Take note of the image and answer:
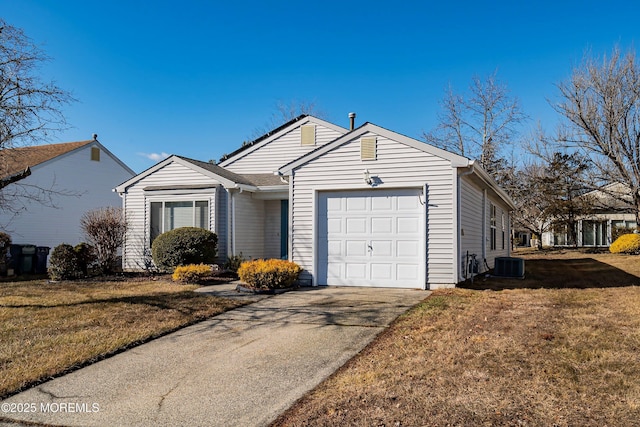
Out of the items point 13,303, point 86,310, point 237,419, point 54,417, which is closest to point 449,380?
point 237,419

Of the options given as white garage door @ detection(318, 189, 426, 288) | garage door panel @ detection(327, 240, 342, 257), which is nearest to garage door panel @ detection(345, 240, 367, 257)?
white garage door @ detection(318, 189, 426, 288)

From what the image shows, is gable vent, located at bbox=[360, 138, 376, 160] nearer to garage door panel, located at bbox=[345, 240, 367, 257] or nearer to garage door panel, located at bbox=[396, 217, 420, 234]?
garage door panel, located at bbox=[396, 217, 420, 234]

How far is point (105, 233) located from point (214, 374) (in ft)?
32.6

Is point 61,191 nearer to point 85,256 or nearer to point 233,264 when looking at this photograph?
point 85,256

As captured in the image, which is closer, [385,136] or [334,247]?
[385,136]

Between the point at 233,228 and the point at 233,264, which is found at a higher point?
the point at 233,228

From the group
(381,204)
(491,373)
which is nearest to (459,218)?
(381,204)

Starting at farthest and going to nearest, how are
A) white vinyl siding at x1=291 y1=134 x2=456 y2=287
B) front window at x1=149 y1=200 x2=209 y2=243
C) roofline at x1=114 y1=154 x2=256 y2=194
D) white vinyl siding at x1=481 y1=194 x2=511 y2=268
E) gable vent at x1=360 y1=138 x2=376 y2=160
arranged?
white vinyl siding at x1=481 y1=194 x2=511 y2=268 < front window at x1=149 y1=200 x2=209 y2=243 < roofline at x1=114 y1=154 x2=256 y2=194 < gable vent at x1=360 y1=138 x2=376 y2=160 < white vinyl siding at x1=291 y1=134 x2=456 y2=287

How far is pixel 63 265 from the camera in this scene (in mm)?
12328

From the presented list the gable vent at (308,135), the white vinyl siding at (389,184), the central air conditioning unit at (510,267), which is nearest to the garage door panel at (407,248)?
the white vinyl siding at (389,184)

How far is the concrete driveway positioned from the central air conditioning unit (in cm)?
741

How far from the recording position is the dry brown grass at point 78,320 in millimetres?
5242

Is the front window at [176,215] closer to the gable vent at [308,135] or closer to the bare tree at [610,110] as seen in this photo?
the gable vent at [308,135]

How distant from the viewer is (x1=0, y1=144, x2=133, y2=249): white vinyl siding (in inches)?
782
